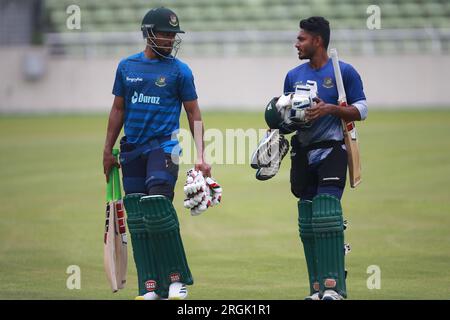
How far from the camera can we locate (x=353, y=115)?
8031mm

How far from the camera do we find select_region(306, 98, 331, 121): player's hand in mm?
→ 7914

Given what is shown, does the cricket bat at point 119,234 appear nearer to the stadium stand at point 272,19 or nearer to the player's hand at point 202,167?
the player's hand at point 202,167

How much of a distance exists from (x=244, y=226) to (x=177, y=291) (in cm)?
485

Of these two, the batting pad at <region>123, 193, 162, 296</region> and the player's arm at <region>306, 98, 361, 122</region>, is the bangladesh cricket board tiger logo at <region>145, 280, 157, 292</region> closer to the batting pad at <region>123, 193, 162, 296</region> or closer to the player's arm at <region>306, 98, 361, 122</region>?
the batting pad at <region>123, 193, 162, 296</region>

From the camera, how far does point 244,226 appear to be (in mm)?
13008

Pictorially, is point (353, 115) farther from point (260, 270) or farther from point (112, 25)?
point (112, 25)

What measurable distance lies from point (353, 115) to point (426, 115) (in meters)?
18.2

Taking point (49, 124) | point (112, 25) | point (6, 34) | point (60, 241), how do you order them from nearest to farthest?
point (60, 241) → point (49, 124) → point (6, 34) → point (112, 25)

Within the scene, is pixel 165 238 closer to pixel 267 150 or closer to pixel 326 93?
pixel 267 150

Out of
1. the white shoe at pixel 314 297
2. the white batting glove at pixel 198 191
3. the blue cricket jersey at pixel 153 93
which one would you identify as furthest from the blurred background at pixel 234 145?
the blue cricket jersey at pixel 153 93

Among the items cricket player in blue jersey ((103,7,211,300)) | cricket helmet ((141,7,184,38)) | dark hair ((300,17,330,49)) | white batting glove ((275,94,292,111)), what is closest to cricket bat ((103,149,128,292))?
cricket player in blue jersey ((103,7,211,300))

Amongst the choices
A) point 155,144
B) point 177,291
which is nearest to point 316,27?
point 155,144
